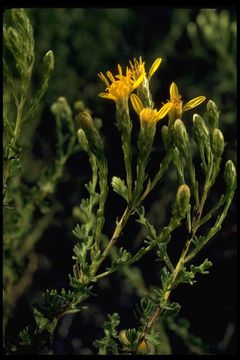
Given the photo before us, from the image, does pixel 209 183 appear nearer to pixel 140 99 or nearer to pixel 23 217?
pixel 140 99

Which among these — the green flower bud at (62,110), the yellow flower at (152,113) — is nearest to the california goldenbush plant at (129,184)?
the yellow flower at (152,113)

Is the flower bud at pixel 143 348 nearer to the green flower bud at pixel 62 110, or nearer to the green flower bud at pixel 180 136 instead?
the green flower bud at pixel 180 136

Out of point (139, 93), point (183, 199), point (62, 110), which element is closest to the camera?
point (183, 199)

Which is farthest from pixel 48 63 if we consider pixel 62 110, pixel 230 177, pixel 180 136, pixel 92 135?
pixel 62 110

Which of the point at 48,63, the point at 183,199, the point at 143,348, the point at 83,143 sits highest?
the point at 48,63

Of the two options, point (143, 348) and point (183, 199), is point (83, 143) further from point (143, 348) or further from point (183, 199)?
point (143, 348)

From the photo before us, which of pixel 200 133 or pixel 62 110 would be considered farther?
pixel 62 110

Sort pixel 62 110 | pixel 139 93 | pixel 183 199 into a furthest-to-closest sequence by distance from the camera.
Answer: pixel 62 110
pixel 139 93
pixel 183 199
